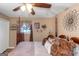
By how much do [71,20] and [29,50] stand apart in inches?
26.8

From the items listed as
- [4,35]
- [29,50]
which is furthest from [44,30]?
[4,35]

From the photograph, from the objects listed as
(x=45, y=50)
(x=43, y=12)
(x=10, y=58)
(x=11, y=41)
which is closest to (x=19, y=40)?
(x=11, y=41)

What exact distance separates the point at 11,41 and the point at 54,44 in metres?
0.57

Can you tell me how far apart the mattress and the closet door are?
0.15 metres

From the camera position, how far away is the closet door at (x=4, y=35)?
162 cm

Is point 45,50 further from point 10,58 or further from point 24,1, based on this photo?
point 24,1

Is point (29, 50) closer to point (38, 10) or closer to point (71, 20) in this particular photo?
point (38, 10)

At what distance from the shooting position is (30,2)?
4.84 feet

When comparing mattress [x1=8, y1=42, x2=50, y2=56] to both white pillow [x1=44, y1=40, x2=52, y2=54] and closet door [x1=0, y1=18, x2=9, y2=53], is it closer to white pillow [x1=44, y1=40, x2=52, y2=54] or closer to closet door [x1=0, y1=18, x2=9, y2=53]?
white pillow [x1=44, y1=40, x2=52, y2=54]

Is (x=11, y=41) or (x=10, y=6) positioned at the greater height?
(x=10, y=6)

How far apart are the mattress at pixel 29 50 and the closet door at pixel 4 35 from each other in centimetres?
15

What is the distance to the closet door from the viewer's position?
162cm

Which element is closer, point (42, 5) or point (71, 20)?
point (42, 5)

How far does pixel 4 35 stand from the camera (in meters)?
1.66
